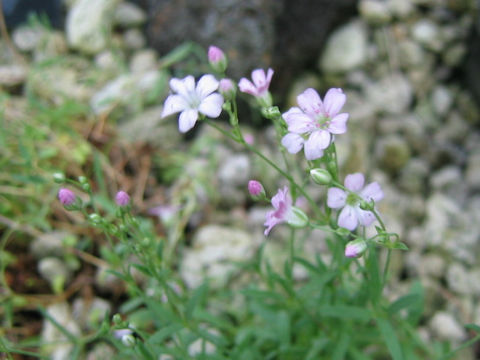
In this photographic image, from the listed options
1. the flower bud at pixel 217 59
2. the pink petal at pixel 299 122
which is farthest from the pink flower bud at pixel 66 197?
the pink petal at pixel 299 122

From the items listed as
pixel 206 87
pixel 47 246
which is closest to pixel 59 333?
pixel 47 246

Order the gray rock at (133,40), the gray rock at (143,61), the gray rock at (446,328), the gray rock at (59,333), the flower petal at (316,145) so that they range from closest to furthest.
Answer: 1. the flower petal at (316,145)
2. the gray rock at (59,333)
3. the gray rock at (446,328)
4. the gray rock at (143,61)
5. the gray rock at (133,40)

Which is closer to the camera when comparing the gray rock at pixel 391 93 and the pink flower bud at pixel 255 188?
the pink flower bud at pixel 255 188

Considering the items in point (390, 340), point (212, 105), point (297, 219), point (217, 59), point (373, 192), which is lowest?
point (390, 340)

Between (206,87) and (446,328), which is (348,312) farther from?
(446,328)

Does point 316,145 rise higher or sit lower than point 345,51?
lower

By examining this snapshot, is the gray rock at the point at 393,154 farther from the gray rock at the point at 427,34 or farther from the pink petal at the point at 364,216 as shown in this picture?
the pink petal at the point at 364,216

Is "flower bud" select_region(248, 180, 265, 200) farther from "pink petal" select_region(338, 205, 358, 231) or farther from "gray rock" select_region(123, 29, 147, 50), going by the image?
"gray rock" select_region(123, 29, 147, 50)
